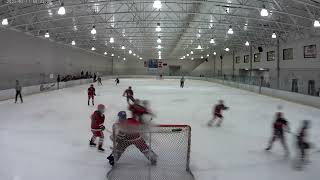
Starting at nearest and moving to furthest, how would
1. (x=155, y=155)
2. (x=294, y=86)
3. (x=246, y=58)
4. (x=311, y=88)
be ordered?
(x=155, y=155), (x=311, y=88), (x=294, y=86), (x=246, y=58)

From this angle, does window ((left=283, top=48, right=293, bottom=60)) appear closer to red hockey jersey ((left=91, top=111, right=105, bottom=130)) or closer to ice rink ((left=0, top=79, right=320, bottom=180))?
ice rink ((left=0, top=79, right=320, bottom=180))

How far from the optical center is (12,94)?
82.9ft

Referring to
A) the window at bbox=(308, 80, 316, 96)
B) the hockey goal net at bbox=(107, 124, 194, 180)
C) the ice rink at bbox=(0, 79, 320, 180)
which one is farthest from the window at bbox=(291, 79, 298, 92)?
the hockey goal net at bbox=(107, 124, 194, 180)

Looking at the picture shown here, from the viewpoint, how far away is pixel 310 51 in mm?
27969

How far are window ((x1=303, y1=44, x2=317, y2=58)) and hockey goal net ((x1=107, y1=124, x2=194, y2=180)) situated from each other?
890 inches

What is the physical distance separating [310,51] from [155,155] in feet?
80.1

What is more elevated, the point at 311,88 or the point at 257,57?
the point at 257,57

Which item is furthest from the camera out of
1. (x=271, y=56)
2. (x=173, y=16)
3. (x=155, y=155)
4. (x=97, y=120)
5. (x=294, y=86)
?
(x=271, y=56)

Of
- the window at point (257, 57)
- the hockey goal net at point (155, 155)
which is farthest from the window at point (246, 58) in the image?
the hockey goal net at point (155, 155)

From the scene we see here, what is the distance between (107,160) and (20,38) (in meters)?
23.6

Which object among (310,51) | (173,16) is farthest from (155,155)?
(310,51)

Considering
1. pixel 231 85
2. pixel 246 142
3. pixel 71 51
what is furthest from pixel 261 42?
pixel 246 142

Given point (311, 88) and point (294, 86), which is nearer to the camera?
point (311, 88)

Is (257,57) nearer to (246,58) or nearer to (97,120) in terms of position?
(246,58)
